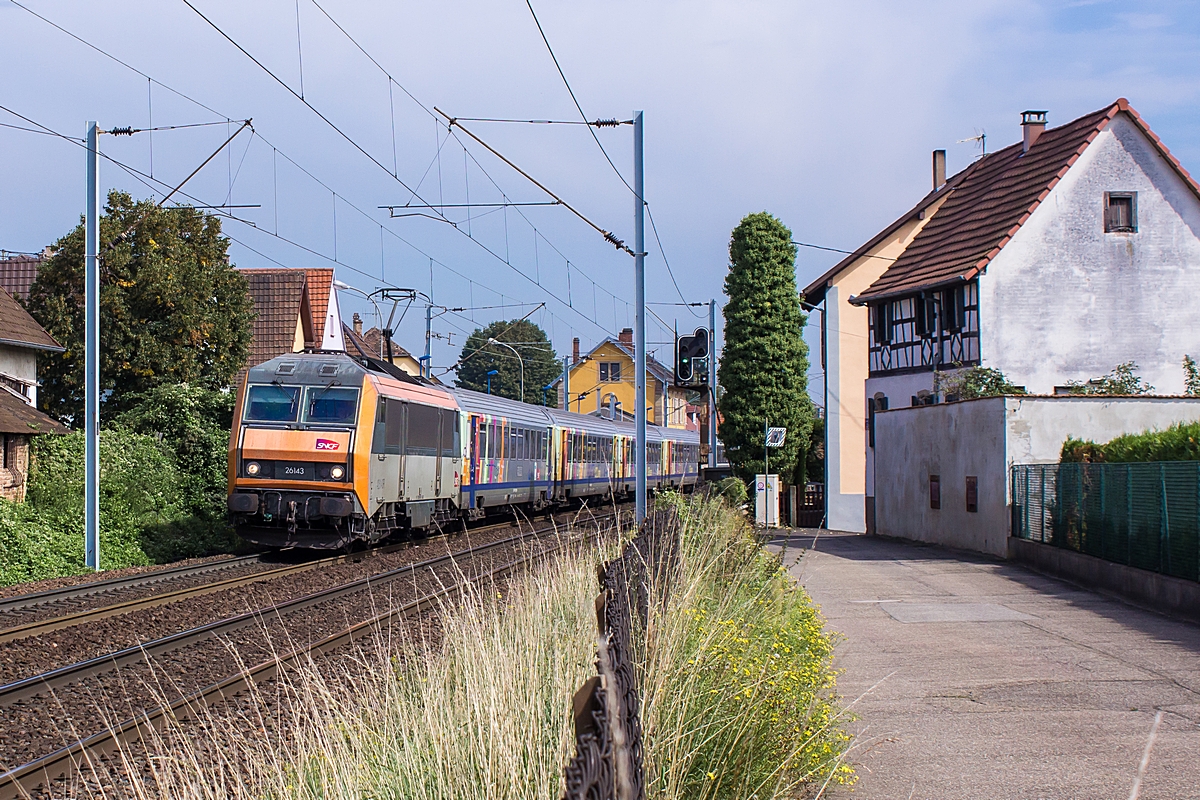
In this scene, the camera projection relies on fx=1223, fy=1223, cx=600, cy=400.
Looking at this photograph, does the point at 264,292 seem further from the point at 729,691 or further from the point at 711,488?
the point at 729,691

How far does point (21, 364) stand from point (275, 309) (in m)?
20.8

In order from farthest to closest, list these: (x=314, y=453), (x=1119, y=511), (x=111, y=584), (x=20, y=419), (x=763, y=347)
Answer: (x=763, y=347), (x=20, y=419), (x=314, y=453), (x=111, y=584), (x=1119, y=511)

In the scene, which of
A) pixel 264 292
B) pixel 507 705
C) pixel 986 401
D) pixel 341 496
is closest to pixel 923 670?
pixel 507 705

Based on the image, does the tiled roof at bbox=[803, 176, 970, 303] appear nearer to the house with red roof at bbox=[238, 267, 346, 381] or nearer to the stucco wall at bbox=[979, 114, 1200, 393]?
the stucco wall at bbox=[979, 114, 1200, 393]

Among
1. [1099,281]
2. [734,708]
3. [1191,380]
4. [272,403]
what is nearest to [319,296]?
[1099,281]

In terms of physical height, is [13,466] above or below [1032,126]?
below

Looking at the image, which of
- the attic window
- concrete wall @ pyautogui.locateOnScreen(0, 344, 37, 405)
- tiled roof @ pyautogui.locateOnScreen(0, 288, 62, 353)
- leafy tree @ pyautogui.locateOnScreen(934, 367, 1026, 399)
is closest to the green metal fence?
leafy tree @ pyautogui.locateOnScreen(934, 367, 1026, 399)

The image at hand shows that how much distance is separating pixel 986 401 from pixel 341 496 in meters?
11.3

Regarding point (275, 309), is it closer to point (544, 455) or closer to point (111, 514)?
Answer: point (544, 455)

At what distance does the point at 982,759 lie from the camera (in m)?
6.80

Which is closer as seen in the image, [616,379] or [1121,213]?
[1121,213]

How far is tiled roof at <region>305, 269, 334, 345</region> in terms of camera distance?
172 feet

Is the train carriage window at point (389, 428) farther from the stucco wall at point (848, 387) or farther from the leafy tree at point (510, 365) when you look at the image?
the leafy tree at point (510, 365)

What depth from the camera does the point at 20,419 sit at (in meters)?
23.0
